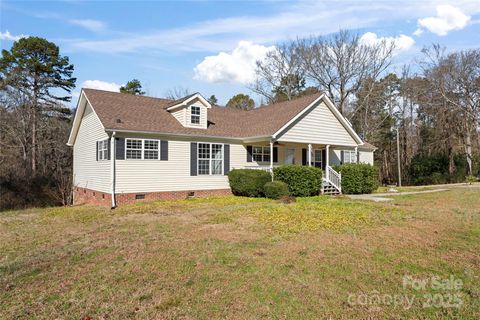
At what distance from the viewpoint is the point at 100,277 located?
4973mm

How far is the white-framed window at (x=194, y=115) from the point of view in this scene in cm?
1716

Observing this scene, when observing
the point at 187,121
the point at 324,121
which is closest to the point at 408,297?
the point at 187,121

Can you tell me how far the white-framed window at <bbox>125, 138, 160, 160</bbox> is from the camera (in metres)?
14.6

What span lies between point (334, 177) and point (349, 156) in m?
6.28

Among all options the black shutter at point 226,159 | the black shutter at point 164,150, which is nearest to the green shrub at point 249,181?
the black shutter at point 226,159

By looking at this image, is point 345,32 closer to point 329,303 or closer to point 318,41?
point 318,41

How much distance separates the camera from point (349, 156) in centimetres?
2412

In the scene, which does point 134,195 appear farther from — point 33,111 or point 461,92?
point 461,92

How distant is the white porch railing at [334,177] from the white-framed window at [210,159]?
6129 mm

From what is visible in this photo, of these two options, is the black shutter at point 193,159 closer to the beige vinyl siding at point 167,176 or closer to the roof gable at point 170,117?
the beige vinyl siding at point 167,176

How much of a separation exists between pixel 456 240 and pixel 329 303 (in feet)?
14.8

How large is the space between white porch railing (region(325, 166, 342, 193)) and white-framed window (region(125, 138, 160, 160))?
9.48 metres

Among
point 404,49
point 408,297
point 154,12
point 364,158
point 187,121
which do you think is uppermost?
point 404,49

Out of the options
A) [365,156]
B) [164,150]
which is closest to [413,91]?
[365,156]
